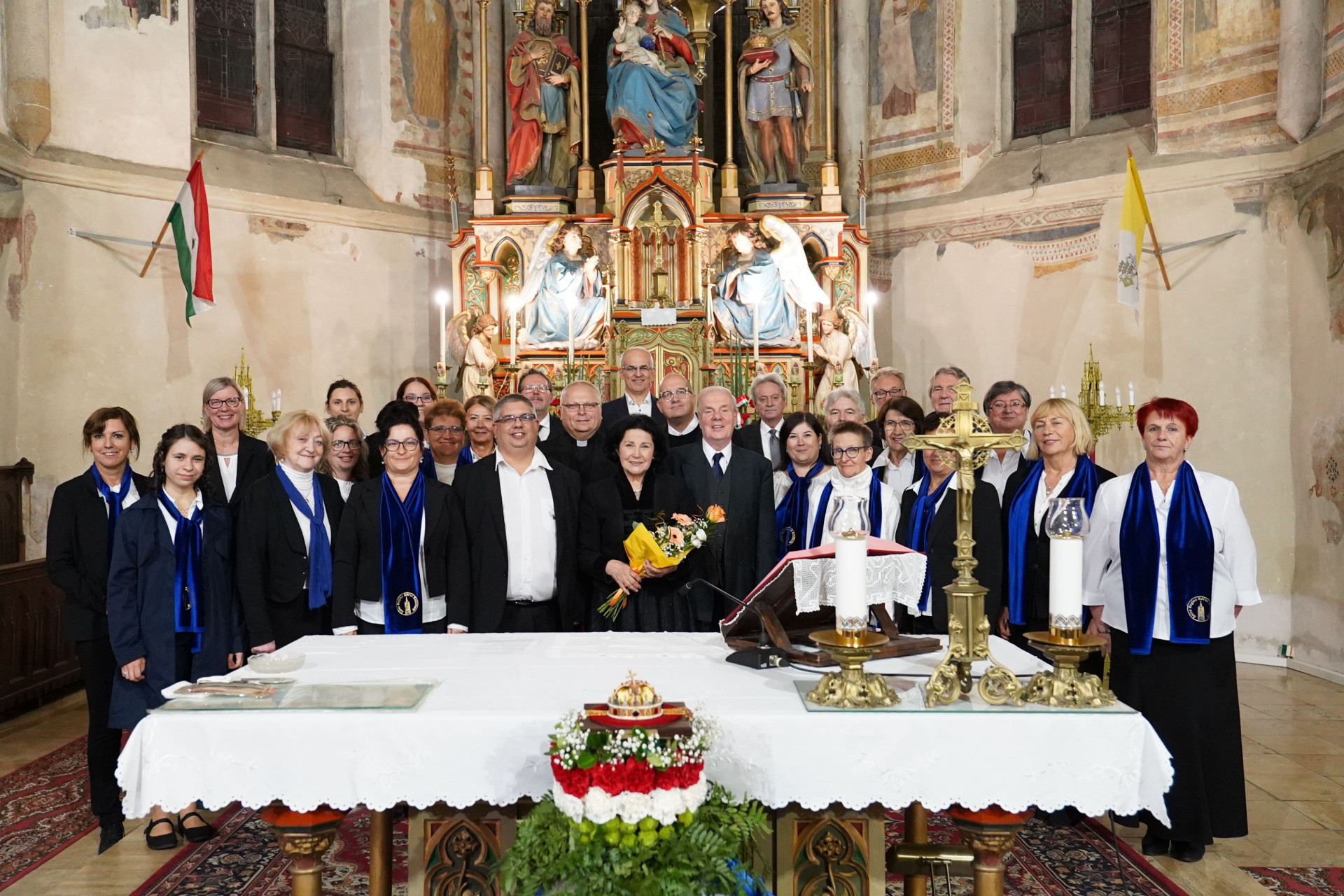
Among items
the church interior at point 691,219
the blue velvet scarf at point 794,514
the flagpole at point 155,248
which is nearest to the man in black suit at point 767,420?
the blue velvet scarf at point 794,514

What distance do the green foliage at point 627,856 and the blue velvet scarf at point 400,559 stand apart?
190cm

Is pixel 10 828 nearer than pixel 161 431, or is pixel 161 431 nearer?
pixel 10 828

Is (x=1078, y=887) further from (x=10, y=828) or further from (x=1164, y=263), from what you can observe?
(x=1164, y=263)

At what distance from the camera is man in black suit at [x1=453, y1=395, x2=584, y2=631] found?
14.2 ft

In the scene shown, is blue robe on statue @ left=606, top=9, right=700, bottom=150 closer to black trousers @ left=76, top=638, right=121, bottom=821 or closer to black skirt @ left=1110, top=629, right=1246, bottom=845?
black trousers @ left=76, top=638, right=121, bottom=821

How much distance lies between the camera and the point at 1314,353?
7.70 m

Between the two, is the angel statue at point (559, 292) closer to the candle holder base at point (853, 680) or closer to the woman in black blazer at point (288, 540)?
the woman in black blazer at point (288, 540)

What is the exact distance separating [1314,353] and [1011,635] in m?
4.48

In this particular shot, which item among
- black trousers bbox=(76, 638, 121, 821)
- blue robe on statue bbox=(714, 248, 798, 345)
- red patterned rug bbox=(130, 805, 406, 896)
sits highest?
blue robe on statue bbox=(714, 248, 798, 345)

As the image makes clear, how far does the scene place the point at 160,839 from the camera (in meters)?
4.24

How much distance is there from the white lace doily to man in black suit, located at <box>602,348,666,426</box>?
2727 millimetres

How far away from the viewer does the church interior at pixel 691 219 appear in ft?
25.9

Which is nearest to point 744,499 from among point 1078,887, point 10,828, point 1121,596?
point 1121,596

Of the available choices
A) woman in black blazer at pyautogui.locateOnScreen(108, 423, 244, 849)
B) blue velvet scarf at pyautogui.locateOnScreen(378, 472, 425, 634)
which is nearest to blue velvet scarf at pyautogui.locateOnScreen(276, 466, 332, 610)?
woman in black blazer at pyautogui.locateOnScreen(108, 423, 244, 849)
